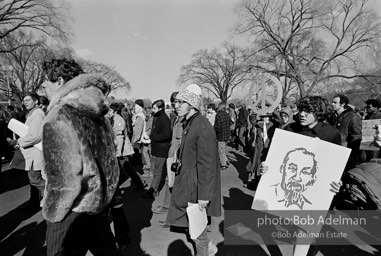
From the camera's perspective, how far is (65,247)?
71.7 inches

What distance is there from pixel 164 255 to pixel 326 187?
1.92 metres

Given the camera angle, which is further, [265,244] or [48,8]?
[48,8]

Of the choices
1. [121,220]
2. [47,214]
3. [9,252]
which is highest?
[47,214]

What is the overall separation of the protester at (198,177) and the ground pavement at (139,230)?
29.8 inches

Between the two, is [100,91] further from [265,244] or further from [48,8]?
[48,8]

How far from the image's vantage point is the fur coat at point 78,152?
1668mm

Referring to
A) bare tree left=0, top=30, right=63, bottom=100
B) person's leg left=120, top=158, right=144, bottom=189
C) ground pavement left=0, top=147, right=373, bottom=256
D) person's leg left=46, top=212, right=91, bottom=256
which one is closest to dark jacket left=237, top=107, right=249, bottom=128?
ground pavement left=0, top=147, right=373, bottom=256

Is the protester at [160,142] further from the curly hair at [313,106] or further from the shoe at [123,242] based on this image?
the curly hair at [313,106]

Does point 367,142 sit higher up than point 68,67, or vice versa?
point 68,67

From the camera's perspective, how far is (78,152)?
1.72m

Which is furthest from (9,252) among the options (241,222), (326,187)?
(326,187)

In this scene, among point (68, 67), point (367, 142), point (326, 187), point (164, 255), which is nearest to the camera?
point (68, 67)

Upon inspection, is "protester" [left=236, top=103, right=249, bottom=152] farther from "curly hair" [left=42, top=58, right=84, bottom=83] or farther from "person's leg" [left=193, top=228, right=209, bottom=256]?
"curly hair" [left=42, top=58, right=84, bottom=83]

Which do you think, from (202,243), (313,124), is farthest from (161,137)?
(313,124)
